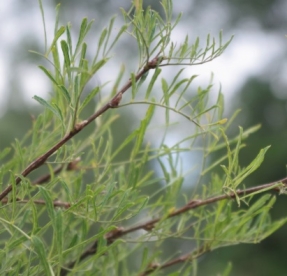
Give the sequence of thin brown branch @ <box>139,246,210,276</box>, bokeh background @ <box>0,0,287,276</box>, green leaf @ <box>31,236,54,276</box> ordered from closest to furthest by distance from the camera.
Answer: green leaf @ <box>31,236,54,276</box> < thin brown branch @ <box>139,246,210,276</box> < bokeh background @ <box>0,0,287,276</box>

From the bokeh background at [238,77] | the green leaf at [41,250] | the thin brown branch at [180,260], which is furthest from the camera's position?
the bokeh background at [238,77]

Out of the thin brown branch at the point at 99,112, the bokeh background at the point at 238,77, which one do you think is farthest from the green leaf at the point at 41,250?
the bokeh background at the point at 238,77

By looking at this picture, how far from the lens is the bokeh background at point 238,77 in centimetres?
219

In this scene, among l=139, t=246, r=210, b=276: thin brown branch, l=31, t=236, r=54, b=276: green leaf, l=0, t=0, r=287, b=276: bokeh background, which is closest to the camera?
l=31, t=236, r=54, b=276: green leaf

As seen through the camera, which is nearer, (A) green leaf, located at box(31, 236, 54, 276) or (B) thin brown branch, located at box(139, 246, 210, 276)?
(A) green leaf, located at box(31, 236, 54, 276)

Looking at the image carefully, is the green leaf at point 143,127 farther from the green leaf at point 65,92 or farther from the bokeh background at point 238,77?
the bokeh background at point 238,77

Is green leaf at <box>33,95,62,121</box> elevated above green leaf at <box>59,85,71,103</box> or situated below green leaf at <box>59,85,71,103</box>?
below

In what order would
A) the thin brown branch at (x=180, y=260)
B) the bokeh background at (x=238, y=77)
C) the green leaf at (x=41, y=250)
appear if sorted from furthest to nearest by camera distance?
the bokeh background at (x=238, y=77), the thin brown branch at (x=180, y=260), the green leaf at (x=41, y=250)

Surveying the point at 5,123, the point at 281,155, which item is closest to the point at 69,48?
the point at 5,123

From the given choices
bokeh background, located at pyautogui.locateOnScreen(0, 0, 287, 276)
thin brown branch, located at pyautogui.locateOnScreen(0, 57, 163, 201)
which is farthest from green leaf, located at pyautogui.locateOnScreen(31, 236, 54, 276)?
bokeh background, located at pyautogui.locateOnScreen(0, 0, 287, 276)

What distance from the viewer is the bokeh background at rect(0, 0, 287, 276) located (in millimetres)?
2188

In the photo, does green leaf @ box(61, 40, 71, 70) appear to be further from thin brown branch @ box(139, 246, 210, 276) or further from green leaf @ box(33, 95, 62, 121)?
thin brown branch @ box(139, 246, 210, 276)

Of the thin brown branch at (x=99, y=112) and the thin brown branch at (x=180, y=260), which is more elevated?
the thin brown branch at (x=99, y=112)

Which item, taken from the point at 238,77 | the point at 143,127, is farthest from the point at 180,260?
the point at 238,77
